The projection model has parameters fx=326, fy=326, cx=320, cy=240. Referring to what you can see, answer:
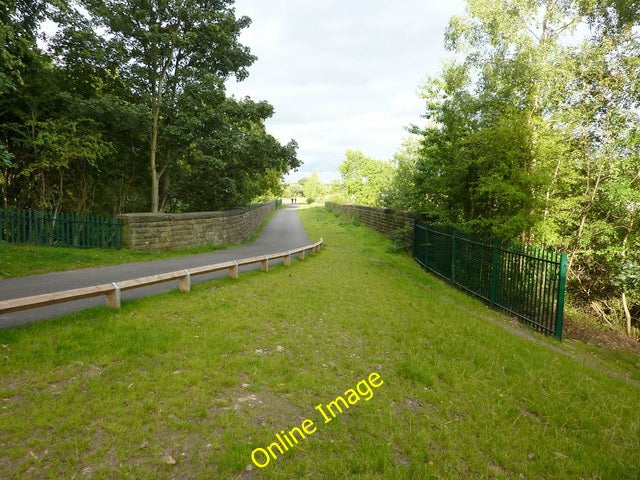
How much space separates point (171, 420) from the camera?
299cm

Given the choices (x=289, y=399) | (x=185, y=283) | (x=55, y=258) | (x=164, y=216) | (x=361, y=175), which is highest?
(x=361, y=175)

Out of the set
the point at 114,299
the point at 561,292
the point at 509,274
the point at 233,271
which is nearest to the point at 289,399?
the point at 114,299

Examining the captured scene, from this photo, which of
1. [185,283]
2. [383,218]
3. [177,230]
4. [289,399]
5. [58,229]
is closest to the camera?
[289,399]

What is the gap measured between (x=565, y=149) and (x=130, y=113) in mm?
14931

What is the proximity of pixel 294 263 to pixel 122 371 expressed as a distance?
7.36m

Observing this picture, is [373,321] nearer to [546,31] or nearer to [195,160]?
[195,160]

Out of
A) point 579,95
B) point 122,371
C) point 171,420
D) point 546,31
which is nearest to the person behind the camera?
point 171,420

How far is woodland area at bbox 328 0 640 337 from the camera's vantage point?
9.48 m

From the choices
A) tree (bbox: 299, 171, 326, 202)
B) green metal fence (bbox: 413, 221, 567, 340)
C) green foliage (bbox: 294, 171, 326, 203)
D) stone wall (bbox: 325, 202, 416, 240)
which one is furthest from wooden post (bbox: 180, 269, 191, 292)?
green foliage (bbox: 294, 171, 326, 203)

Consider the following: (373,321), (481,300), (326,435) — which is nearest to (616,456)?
(326,435)

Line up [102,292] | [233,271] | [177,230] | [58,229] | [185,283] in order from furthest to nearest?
[177,230] < [58,229] < [233,271] < [185,283] < [102,292]

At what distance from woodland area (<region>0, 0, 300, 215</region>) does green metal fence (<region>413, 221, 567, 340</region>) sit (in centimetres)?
874

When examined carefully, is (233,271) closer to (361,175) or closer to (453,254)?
(453,254)

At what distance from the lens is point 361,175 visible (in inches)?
1859
